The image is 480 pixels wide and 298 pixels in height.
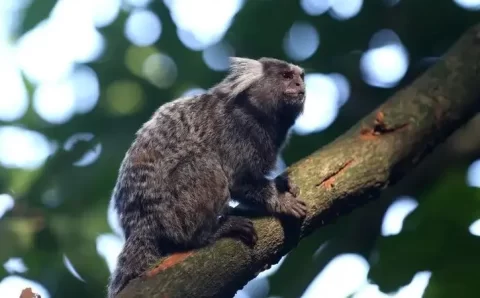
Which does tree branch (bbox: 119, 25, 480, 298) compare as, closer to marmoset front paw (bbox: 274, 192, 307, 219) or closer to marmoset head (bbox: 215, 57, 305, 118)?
marmoset front paw (bbox: 274, 192, 307, 219)

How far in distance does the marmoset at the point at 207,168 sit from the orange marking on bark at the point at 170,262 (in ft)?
0.36

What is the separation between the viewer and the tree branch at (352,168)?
3.01 m

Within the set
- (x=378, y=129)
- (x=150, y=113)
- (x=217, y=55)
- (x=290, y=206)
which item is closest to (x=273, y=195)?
(x=290, y=206)

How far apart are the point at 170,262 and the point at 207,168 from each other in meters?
0.77

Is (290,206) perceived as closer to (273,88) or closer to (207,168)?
(207,168)

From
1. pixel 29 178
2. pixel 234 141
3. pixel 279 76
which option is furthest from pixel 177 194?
pixel 29 178

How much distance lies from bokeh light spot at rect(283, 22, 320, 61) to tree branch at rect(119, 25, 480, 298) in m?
0.88

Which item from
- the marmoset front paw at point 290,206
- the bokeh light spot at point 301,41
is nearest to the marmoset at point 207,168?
the marmoset front paw at point 290,206

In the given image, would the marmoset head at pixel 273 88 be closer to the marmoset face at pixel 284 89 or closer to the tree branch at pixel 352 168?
the marmoset face at pixel 284 89

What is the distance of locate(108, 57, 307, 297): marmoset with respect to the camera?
3.46 metres

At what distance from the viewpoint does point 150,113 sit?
15.7 ft

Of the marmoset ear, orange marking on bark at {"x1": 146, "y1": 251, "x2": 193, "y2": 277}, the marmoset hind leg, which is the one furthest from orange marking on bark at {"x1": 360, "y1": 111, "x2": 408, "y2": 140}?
orange marking on bark at {"x1": 146, "y1": 251, "x2": 193, "y2": 277}

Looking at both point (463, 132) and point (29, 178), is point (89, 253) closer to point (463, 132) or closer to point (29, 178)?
point (29, 178)

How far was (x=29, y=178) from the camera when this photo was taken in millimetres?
4688
